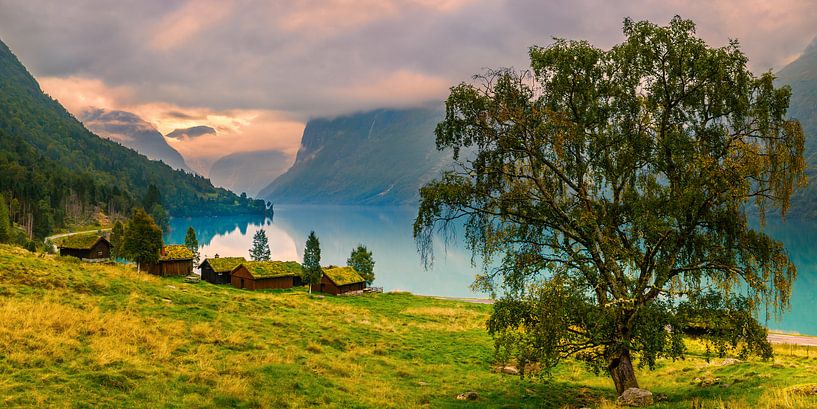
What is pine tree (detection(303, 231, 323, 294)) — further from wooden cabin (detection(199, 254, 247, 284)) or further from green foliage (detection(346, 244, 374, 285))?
green foliage (detection(346, 244, 374, 285))

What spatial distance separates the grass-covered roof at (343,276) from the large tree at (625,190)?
55806mm

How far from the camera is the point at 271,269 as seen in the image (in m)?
75.1

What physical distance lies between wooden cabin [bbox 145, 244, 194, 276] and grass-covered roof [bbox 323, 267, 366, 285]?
27.0 meters

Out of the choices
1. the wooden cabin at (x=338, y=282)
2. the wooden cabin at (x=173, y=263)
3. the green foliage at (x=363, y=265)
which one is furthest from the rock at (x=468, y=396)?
the wooden cabin at (x=173, y=263)

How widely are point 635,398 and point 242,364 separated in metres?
16.4

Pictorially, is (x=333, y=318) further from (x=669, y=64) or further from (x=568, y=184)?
(x=669, y=64)

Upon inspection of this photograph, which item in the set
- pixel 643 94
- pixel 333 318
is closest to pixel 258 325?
pixel 333 318

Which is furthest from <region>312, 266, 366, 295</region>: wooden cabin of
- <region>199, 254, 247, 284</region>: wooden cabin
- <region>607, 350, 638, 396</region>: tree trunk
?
<region>607, 350, 638, 396</region>: tree trunk

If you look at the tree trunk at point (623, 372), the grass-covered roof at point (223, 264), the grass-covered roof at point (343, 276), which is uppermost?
the grass-covered roof at point (223, 264)

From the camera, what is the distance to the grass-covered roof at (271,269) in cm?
7256

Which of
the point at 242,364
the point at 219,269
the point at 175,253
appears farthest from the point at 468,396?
the point at 175,253

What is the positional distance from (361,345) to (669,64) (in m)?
23.2

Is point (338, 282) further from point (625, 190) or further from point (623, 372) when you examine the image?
point (625, 190)

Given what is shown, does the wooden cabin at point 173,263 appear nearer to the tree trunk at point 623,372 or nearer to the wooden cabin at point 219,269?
the wooden cabin at point 219,269
